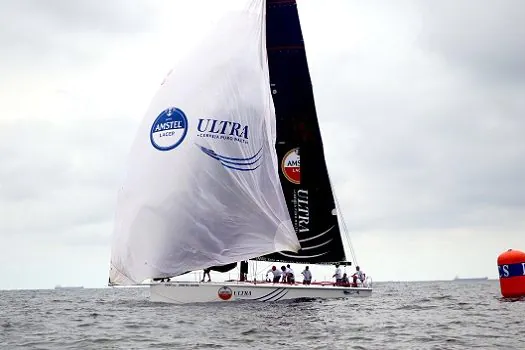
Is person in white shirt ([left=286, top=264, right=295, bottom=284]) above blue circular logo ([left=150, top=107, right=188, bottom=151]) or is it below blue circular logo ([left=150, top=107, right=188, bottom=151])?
below

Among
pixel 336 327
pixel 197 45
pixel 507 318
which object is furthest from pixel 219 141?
pixel 507 318

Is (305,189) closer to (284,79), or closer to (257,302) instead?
(284,79)

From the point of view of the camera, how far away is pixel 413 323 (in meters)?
21.8

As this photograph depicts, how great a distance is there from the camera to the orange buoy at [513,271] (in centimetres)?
2882

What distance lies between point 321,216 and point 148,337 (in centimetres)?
1635

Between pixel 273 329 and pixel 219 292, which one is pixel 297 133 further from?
pixel 273 329

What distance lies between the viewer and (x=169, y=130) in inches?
1094

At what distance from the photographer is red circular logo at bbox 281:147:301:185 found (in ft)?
109

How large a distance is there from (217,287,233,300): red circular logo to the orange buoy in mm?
10575

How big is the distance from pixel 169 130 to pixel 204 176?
221 cm

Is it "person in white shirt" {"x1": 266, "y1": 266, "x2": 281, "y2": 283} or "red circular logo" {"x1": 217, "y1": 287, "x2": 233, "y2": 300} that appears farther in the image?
"person in white shirt" {"x1": 266, "y1": 266, "x2": 281, "y2": 283}

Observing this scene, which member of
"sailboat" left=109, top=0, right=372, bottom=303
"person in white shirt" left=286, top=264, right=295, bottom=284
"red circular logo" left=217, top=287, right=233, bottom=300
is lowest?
"red circular logo" left=217, top=287, right=233, bottom=300

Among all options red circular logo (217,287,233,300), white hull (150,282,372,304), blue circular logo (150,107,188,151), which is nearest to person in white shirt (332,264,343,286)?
white hull (150,282,372,304)

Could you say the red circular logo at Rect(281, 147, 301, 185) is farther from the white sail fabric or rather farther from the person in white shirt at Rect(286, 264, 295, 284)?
the person in white shirt at Rect(286, 264, 295, 284)
